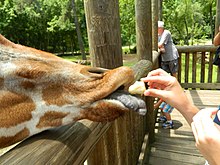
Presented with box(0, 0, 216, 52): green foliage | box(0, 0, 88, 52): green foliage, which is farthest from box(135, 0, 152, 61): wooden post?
box(0, 0, 88, 52): green foliage

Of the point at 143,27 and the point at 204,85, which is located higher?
the point at 143,27

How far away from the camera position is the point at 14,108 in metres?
0.96

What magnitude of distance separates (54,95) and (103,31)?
1.90 feet

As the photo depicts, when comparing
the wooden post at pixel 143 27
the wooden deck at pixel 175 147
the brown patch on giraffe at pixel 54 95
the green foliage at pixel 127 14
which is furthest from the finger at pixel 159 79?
the green foliage at pixel 127 14

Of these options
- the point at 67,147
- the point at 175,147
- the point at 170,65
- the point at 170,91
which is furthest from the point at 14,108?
the point at 170,65

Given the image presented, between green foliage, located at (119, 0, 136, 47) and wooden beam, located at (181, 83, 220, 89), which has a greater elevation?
green foliage, located at (119, 0, 136, 47)

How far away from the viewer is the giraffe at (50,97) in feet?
3.12

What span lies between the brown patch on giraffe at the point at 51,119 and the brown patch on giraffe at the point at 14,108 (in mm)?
53

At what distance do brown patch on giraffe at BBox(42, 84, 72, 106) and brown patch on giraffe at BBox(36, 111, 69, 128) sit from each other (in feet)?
0.14

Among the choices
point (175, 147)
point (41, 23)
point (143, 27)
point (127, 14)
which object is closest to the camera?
point (143, 27)

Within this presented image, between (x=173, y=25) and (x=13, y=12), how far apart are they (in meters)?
13.2

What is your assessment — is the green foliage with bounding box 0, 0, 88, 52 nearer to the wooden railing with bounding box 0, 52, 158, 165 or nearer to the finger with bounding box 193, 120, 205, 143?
the wooden railing with bounding box 0, 52, 158, 165

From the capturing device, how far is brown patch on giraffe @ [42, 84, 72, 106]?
97cm

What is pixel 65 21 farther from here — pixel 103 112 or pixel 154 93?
pixel 103 112
